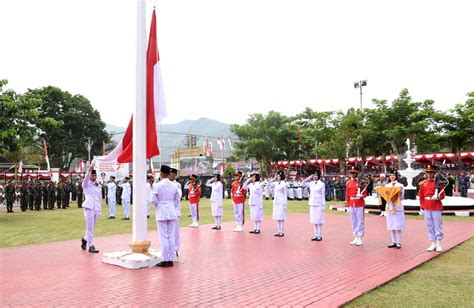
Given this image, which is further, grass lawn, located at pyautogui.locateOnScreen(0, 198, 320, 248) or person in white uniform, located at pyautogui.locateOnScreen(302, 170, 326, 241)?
grass lawn, located at pyautogui.locateOnScreen(0, 198, 320, 248)

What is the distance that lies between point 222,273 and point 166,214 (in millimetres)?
1612

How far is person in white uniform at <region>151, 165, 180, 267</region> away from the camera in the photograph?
25.5 ft

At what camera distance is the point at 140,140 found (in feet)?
25.7

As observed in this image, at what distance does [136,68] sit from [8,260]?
4.67 metres

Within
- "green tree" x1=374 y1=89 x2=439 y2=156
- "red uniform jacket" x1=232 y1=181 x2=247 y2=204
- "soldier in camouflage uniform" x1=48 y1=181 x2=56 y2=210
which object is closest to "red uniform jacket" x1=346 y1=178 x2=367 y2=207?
"red uniform jacket" x1=232 y1=181 x2=247 y2=204

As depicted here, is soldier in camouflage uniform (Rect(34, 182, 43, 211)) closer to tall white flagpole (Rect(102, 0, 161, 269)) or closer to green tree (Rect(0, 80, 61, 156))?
green tree (Rect(0, 80, 61, 156))

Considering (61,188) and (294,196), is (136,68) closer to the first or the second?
(61,188)

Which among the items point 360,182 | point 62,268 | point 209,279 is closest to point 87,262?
point 62,268

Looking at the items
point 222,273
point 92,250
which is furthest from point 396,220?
point 92,250

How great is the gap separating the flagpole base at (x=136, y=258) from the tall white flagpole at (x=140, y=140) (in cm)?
14

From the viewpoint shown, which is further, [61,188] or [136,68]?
[61,188]

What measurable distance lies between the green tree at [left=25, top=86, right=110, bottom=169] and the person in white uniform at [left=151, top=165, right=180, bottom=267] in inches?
1781

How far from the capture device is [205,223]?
15.2 m

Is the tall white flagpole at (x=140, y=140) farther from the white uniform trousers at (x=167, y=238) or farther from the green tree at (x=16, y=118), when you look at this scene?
the green tree at (x=16, y=118)
